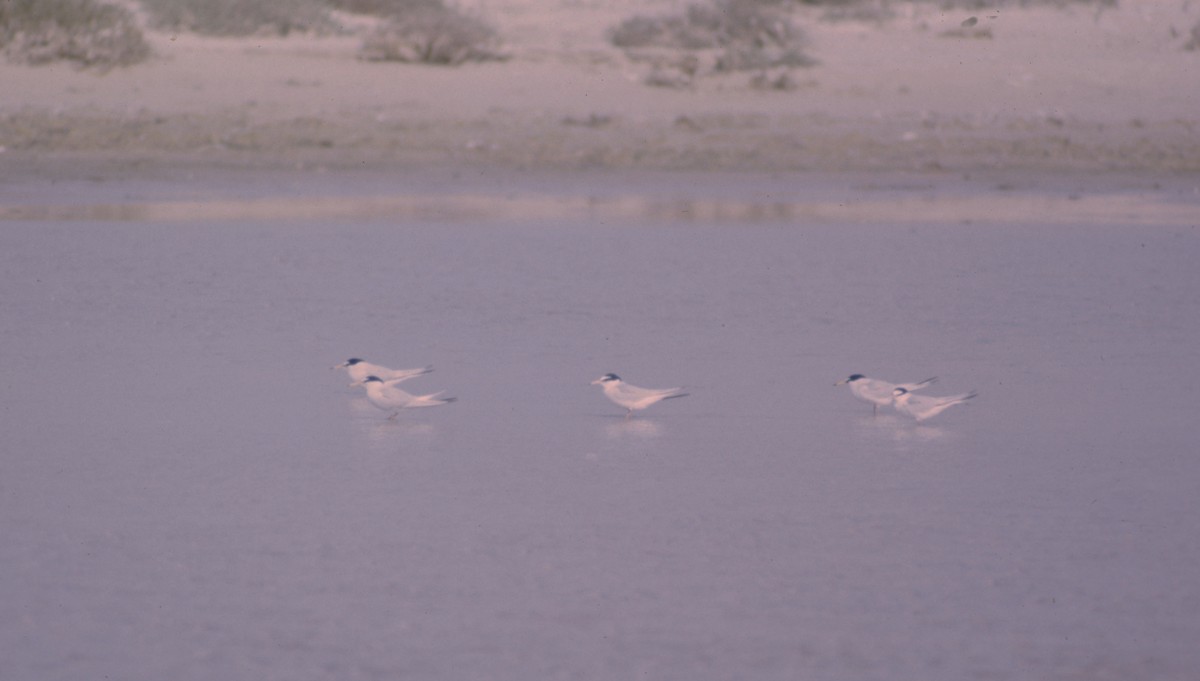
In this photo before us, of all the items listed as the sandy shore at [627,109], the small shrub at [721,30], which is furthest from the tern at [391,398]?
the small shrub at [721,30]

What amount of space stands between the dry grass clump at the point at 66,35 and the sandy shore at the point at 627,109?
0.27 m

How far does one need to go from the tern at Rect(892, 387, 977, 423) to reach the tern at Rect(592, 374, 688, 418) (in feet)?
2.79

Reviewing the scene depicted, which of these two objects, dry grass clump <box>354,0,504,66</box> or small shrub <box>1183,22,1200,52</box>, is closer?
dry grass clump <box>354,0,504,66</box>

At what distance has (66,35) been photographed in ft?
67.2

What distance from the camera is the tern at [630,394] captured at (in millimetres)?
6754

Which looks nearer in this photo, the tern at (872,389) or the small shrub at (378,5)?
the tern at (872,389)

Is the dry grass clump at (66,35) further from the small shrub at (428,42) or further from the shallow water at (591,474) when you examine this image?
the shallow water at (591,474)

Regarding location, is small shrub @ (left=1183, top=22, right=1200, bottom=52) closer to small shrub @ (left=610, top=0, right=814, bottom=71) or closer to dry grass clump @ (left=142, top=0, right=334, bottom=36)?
small shrub @ (left=610, top=0, right=814, bottom=71)

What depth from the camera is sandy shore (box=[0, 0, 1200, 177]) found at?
682 inches

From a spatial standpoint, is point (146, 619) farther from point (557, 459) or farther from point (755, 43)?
point (755, 43)

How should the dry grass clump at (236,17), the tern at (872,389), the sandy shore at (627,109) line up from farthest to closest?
the dry grass clump at (236,17) → the sandy shore at (627,109) → the tern at (872,389)

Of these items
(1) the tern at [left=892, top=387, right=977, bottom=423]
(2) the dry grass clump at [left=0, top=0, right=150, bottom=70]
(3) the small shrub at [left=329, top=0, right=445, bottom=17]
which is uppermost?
(1) the tern at [left=892, top=387, right=977, bottom=423]

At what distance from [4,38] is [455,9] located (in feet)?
19.9

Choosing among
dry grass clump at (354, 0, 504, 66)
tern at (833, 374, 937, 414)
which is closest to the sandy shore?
dry grass clump at (354, 0, 504, 66)
